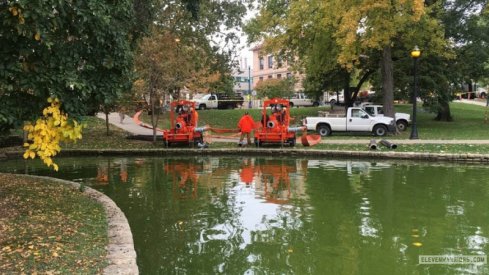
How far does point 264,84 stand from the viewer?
61.1 m

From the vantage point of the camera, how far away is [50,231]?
6805 millimetres

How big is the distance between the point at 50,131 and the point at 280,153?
1289 centimetres

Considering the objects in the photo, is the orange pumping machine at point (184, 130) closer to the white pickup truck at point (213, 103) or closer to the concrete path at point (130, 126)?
the concrete path at point (130, 126)

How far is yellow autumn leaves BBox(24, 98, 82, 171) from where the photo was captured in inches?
277

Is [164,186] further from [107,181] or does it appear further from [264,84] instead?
[264,84]

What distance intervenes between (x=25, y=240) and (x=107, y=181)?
716cm

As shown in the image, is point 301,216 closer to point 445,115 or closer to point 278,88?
point 445,115

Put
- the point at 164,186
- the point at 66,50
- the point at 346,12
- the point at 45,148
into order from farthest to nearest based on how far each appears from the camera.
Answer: the point at 346,12
the point at 164,186
the point at 66,50
the point at 45,148

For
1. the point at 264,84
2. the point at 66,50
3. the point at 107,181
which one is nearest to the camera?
the point at 66,50

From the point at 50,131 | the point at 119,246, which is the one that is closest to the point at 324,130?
the point at 50,131

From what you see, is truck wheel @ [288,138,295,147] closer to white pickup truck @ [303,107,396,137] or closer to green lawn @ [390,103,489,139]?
white pickup truck @ [303,107,396,137]

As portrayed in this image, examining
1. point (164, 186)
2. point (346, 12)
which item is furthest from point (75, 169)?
point (346, 12)

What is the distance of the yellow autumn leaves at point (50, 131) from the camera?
23.1 ft

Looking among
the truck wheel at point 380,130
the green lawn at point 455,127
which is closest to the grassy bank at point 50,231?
the truck wheel at point 380,130
